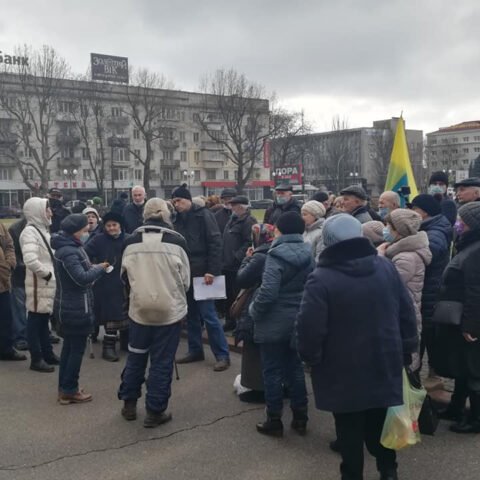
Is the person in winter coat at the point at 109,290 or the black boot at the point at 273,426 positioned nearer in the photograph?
the black boot at the point at 273,426

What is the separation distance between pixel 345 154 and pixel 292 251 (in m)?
78.2

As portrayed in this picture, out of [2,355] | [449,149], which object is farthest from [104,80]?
[2,355]

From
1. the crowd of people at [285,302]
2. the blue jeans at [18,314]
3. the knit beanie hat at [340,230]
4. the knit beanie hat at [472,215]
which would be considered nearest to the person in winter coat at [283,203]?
the crowd of people at [285,302]

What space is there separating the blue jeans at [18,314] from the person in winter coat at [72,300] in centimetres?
244

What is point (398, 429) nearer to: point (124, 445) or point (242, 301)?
point (242, 301)

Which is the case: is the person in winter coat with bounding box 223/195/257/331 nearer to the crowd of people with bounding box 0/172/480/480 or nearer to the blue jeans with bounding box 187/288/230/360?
the crowd of people with bounding box 0/172/480/480

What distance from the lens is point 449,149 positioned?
298 feet

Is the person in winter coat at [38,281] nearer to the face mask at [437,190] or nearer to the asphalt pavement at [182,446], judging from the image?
the asphalt pavement at [182,446]

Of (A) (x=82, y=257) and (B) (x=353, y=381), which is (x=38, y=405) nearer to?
(A) (x=82, y=257)

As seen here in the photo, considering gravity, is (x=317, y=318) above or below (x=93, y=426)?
above

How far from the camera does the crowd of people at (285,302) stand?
136 inches

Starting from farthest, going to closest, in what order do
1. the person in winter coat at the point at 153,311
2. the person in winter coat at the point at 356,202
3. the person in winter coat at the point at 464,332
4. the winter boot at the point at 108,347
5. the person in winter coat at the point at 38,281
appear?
1. the winter boot at the point at 108,347
2. the person in winter coat at the point at 38,281
3. the person in winter coat at the point at 356,202
4. the person in winter coat at the point at 153,311
5. the person in winter coat at the point at 464,332

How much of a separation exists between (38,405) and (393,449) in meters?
3.46

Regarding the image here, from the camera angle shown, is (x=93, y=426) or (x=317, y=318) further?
(x=93, y=426)
